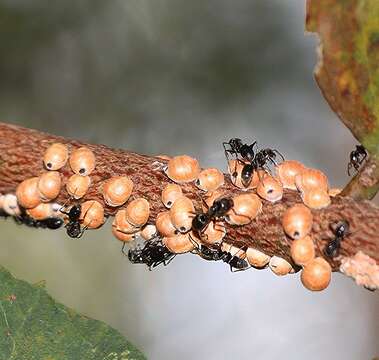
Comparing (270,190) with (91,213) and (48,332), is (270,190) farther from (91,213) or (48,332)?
(48,332)

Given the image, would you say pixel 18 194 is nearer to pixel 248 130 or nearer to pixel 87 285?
pixel 87 285

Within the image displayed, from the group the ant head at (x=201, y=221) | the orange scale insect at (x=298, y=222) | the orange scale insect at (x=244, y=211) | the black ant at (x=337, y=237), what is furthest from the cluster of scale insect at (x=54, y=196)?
the black ant at (x=337, y=237)

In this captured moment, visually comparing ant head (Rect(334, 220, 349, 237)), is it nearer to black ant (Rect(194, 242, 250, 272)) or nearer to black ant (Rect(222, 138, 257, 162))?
black ant (Rect(194, 242, 250, 272))

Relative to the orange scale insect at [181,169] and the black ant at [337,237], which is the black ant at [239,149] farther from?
the black ant at [337,237]

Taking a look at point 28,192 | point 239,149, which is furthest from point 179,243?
point 239,149

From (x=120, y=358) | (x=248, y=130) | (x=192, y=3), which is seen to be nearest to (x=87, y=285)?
(x=248, y=130)

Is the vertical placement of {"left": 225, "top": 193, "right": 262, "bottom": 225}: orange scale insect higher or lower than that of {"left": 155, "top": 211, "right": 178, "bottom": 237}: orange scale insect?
lower

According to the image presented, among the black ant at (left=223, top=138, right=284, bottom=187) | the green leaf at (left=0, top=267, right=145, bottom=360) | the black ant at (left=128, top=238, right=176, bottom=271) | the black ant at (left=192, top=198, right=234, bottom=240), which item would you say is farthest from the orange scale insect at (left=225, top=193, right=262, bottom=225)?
the green leaf at (left=0, top=267, right=145, bottom=360)
